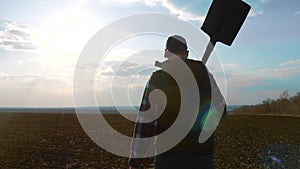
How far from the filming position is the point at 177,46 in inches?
109

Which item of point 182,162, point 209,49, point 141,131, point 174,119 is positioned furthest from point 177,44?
point 182,162

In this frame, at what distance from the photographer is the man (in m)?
2.66

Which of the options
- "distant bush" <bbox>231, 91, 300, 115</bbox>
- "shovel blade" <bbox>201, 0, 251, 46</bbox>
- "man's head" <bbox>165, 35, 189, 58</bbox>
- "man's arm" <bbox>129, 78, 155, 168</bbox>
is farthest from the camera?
"distant bush" <bbox>231, 91, 300, 115</bbox>

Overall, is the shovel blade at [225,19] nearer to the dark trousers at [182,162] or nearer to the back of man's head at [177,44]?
the back of man's head at [177,44]

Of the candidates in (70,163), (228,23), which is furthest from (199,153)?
(70,163)

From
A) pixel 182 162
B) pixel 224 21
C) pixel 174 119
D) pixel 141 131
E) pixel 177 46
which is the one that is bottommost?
pixel 182 162

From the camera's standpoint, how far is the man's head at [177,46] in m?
2.78

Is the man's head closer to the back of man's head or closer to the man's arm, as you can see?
the back of man's head

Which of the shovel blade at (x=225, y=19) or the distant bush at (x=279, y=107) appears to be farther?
the distant bush at (x=279, y=107)

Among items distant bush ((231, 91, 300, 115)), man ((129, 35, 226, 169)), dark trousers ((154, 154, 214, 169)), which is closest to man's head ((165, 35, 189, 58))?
man ((129, 35, 226, 169))

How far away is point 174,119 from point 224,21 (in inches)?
38.9

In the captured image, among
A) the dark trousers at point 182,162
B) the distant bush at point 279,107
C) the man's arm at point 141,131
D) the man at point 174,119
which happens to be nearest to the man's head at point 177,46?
the man at point 174,119

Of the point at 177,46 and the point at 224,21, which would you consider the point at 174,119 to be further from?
the point at 224,21

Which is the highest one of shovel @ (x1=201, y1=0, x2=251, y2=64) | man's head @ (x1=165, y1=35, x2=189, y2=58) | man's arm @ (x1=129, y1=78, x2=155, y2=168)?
shovel @ (x1=201, y1=0, x2=251, y2=64)
